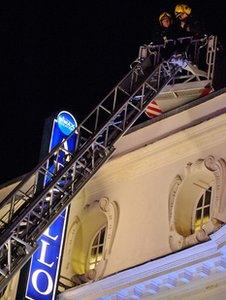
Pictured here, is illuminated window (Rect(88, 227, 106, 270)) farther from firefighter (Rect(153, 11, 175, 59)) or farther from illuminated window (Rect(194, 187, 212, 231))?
firefighter (Rect(153, 11, 175, 59))

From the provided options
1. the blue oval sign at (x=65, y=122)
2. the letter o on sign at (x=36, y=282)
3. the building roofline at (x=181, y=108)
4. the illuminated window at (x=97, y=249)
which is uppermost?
the building roofline at (x=181, y=108)

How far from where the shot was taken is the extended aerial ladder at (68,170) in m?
15.5

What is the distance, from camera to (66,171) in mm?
16781

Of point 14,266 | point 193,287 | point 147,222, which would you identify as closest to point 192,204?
point 147,222

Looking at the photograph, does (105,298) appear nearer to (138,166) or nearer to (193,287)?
(193,287)

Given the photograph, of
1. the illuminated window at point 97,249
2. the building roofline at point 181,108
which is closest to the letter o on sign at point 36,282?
the illuminated window at point 97,249

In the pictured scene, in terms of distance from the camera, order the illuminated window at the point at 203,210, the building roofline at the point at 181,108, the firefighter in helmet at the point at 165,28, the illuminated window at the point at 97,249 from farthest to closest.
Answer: the illuminated window at the point at 97,249, the firefighter in helmet at the point at 165,28, the building roofline at the point at 181,108, the illuminated window at the point at 203,210

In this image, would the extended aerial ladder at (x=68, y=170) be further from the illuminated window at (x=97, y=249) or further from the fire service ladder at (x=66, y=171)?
the illuminated window at (x=97, y=249)

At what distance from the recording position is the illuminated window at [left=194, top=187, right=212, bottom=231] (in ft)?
61.4

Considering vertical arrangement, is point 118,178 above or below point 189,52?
below

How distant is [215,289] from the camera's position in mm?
16797

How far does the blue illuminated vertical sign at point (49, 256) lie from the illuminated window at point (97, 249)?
169 centimetres

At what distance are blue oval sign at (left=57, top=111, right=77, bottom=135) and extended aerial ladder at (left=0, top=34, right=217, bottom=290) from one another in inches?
16.7

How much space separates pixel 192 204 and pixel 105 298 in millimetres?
2956
